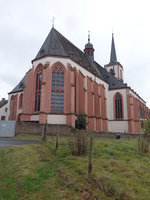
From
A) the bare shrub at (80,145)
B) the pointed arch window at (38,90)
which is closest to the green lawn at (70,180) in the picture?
the bare shrub at (80,145)

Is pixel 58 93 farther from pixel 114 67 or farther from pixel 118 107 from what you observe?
pixel 114 67

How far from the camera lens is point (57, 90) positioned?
24578mm

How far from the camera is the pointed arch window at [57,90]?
24.0 meters

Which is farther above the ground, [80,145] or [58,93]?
[58,93]

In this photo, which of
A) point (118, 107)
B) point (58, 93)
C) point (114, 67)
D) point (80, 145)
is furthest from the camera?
point (114, 67)

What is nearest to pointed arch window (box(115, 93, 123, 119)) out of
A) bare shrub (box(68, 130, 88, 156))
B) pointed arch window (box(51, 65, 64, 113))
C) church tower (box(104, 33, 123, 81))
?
church tower (box(104, 33, 123, 81))

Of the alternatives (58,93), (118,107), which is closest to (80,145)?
(58,93)

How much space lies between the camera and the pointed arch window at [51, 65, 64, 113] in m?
24.0

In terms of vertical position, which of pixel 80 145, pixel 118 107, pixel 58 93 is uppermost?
pixel 58 93

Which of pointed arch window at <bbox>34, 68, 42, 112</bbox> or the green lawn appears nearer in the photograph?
the green lawn

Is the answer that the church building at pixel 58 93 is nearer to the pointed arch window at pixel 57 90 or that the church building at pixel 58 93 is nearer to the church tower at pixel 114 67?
the pointed arch window at pixel 57 90

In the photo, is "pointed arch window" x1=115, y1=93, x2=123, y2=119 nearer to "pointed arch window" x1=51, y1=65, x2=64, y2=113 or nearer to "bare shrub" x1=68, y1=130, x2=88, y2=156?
"pointed arch window" x1=51, y1=65, x2=64, y2=113

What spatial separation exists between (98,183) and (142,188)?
1138 millimetres

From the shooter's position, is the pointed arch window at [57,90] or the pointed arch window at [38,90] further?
the pointed arch window at [38,90]
